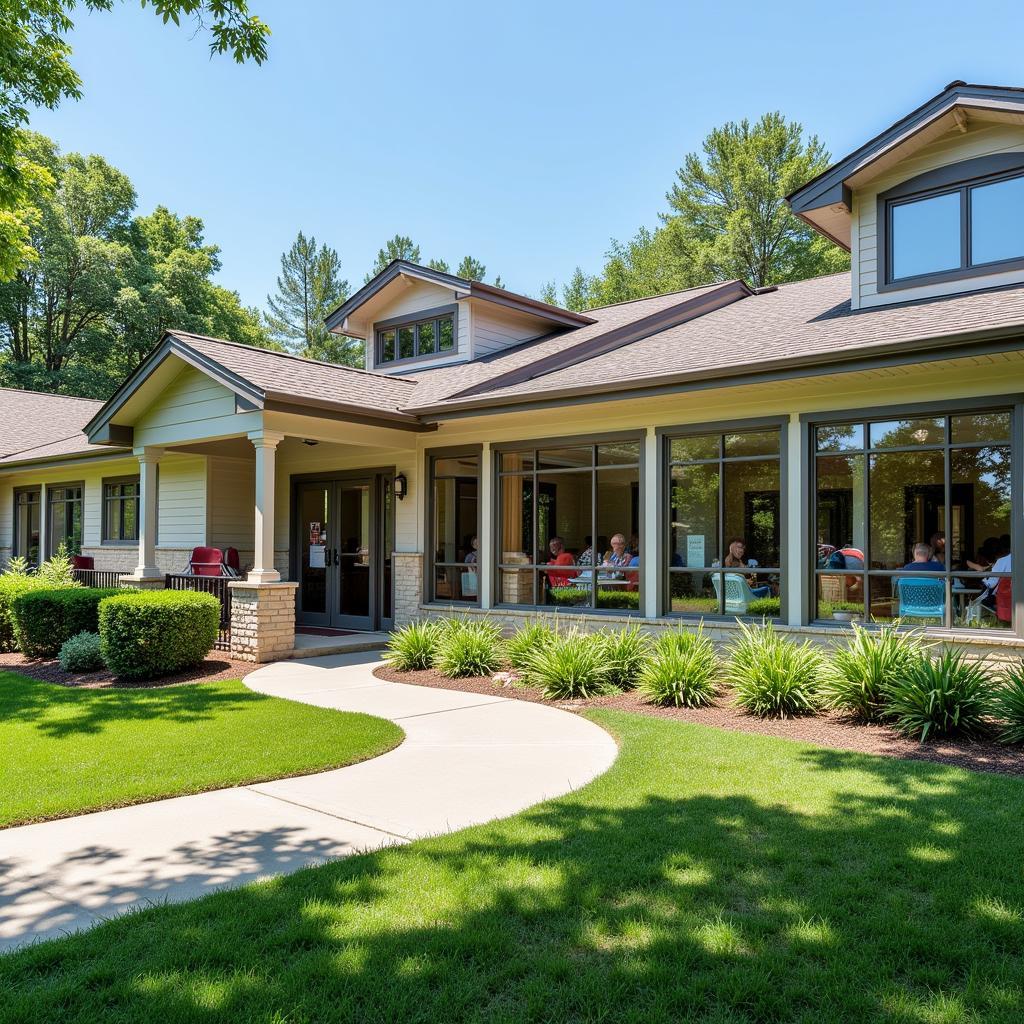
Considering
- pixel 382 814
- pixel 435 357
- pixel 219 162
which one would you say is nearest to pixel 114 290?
pixel 219 162

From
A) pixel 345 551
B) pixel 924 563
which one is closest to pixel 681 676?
pixel 924 563

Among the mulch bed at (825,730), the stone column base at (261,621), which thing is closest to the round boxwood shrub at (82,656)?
the stone column base at (261,621)

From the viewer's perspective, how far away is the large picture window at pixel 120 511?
18094 millimetres

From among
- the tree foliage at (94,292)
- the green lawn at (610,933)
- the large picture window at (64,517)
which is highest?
the tree foliage at (94,292)

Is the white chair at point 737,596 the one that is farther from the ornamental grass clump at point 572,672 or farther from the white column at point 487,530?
the white column at point 487,530

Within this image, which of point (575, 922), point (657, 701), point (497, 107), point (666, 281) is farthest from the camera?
point (666, 281)

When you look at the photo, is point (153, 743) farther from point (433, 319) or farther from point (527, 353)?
point (433, 319)

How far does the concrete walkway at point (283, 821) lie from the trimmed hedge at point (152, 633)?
3.79m

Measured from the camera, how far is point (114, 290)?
108 ft

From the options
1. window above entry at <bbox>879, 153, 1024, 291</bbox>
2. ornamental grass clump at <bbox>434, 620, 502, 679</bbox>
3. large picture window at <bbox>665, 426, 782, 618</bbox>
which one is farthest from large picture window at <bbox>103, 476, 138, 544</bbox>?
window above entry at <bbox>879, 153, 1024, 291</bbox>

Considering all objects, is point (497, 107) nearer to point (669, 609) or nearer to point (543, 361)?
point (543, 361)

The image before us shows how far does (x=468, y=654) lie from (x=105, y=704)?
3820 mm

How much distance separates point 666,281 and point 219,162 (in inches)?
708

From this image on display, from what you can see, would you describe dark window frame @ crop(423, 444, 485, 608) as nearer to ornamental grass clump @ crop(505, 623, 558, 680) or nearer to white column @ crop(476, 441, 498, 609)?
white column @ crop(476, 441, 498, 609)
